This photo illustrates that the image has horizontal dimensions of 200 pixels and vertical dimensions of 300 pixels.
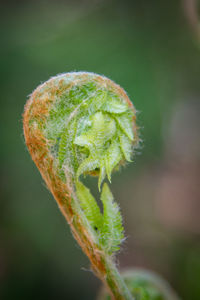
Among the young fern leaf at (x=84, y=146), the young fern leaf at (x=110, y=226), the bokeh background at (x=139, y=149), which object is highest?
the bokeh background at (x=139, y=149)

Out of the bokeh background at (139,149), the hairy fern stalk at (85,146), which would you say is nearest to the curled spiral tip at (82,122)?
the hairy fern stalk at (85,146)

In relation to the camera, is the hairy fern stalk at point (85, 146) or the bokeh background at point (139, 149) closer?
the hairy fern stalk at point (85, 146)

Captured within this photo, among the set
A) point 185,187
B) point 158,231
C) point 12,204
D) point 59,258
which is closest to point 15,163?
point 12,204

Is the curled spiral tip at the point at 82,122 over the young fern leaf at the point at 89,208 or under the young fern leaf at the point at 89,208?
over

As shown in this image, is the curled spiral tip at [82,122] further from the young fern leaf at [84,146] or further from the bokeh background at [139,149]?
the bokeh background at [139,149]

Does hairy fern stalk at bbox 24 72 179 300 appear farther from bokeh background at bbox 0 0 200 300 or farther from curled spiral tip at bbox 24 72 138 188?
bokeh background at bbox 0 0 200 300

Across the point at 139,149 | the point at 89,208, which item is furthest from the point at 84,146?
the point at 139,149

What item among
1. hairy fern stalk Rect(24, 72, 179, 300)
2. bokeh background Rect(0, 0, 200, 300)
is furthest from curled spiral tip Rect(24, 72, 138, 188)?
bokeh background Rect(0, 0, 200, 300)

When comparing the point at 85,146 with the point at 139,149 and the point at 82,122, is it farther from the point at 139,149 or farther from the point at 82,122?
the point at 139,149
